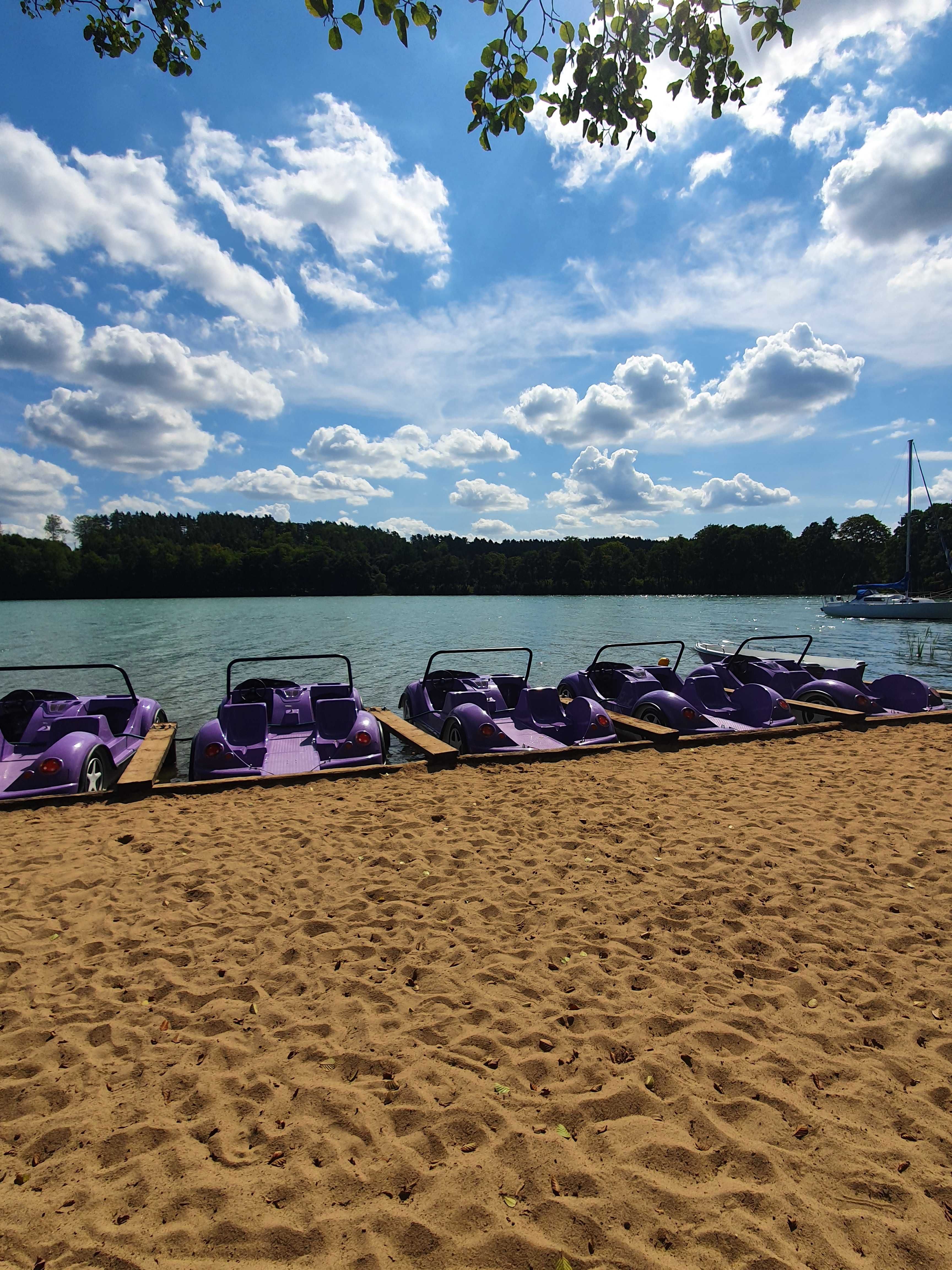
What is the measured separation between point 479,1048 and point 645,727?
6216 millimetres

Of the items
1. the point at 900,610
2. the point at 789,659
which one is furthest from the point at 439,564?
the point at 789,659

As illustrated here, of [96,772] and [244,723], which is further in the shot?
[244,723]

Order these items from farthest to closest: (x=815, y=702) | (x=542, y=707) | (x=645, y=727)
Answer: (x=815, y=702), (x=542, y=707), (x=645, y=727)

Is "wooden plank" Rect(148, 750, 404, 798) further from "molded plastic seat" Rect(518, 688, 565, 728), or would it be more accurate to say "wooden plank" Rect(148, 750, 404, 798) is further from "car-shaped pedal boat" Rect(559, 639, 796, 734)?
"car-shaped pedal boat" Rect(559, 639, 796, 734)

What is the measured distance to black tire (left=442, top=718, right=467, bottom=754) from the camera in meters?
7.82

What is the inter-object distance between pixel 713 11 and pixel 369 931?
16.8ft

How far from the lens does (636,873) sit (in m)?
4.25

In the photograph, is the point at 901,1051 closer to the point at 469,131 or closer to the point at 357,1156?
the point at 357,1156

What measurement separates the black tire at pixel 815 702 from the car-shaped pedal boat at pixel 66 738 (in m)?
9.59

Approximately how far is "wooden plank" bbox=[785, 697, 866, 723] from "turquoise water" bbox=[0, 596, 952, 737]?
876 cm

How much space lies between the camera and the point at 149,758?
6855 millimetres

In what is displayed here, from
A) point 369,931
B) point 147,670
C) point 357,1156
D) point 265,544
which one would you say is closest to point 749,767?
point 369,931

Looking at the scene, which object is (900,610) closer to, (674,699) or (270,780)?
(674,699)

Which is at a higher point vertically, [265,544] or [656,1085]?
[265,544]
